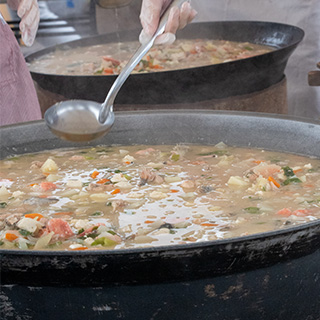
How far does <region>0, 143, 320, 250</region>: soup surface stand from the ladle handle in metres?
0.23

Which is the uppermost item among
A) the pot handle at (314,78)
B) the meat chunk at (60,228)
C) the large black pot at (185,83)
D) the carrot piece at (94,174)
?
the meat chunk at (60,228)

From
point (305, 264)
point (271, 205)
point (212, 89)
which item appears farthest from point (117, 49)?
point (305, 264)

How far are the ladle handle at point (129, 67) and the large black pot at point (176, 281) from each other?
0.86 meters

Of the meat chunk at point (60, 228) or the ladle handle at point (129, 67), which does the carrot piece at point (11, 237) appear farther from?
the ladle handle at point (129, 67)

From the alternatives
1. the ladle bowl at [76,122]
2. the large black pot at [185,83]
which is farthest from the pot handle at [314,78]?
the ladle bowl at [76,122]

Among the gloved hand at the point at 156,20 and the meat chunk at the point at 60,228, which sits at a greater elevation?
the gloved hand at the point at 156,20

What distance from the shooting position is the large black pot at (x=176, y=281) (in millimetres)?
1149

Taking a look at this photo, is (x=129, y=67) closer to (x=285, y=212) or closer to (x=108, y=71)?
(x=285, y=212)

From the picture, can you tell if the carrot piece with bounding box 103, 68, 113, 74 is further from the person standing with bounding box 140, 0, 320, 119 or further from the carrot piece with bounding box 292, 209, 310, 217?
the carrot piece with bounding box 292, 209, 310, 217

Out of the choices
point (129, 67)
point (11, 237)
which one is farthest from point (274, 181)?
point (11, 237)

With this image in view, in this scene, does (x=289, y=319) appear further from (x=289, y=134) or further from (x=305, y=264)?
(x=289, y=134)

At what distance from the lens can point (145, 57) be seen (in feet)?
13.2

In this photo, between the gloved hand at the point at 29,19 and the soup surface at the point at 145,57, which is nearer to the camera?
the gloved hand at the point at 29,19

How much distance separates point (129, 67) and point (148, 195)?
0.41 m
